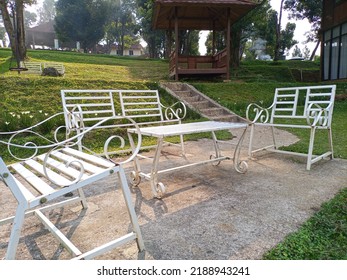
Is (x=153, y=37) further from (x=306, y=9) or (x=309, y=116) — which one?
(x=309, y=116)

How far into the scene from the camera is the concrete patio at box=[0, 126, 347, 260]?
5.51 ft

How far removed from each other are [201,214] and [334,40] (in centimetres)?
1553

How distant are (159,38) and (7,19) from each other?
21111 mm

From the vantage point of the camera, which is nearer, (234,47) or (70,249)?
(70,249)

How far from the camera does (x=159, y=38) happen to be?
3238 centimetres

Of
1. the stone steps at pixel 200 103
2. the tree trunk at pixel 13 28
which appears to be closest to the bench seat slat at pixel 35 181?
the stone steps at pixel 200 103

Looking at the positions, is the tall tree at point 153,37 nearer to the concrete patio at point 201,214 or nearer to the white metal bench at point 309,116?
the white metal bench at point 309,116

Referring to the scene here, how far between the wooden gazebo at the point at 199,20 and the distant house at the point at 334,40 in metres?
5.71

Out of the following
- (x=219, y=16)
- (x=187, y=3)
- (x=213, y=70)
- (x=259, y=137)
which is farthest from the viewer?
(x=219, y=16)

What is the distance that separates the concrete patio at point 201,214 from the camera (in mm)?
1681

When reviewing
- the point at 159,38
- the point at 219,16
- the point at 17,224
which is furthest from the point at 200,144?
the point at 159,38

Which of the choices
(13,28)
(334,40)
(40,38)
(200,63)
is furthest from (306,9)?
(40,38)

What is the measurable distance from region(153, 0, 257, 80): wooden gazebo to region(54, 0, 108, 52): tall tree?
26.2 metres
